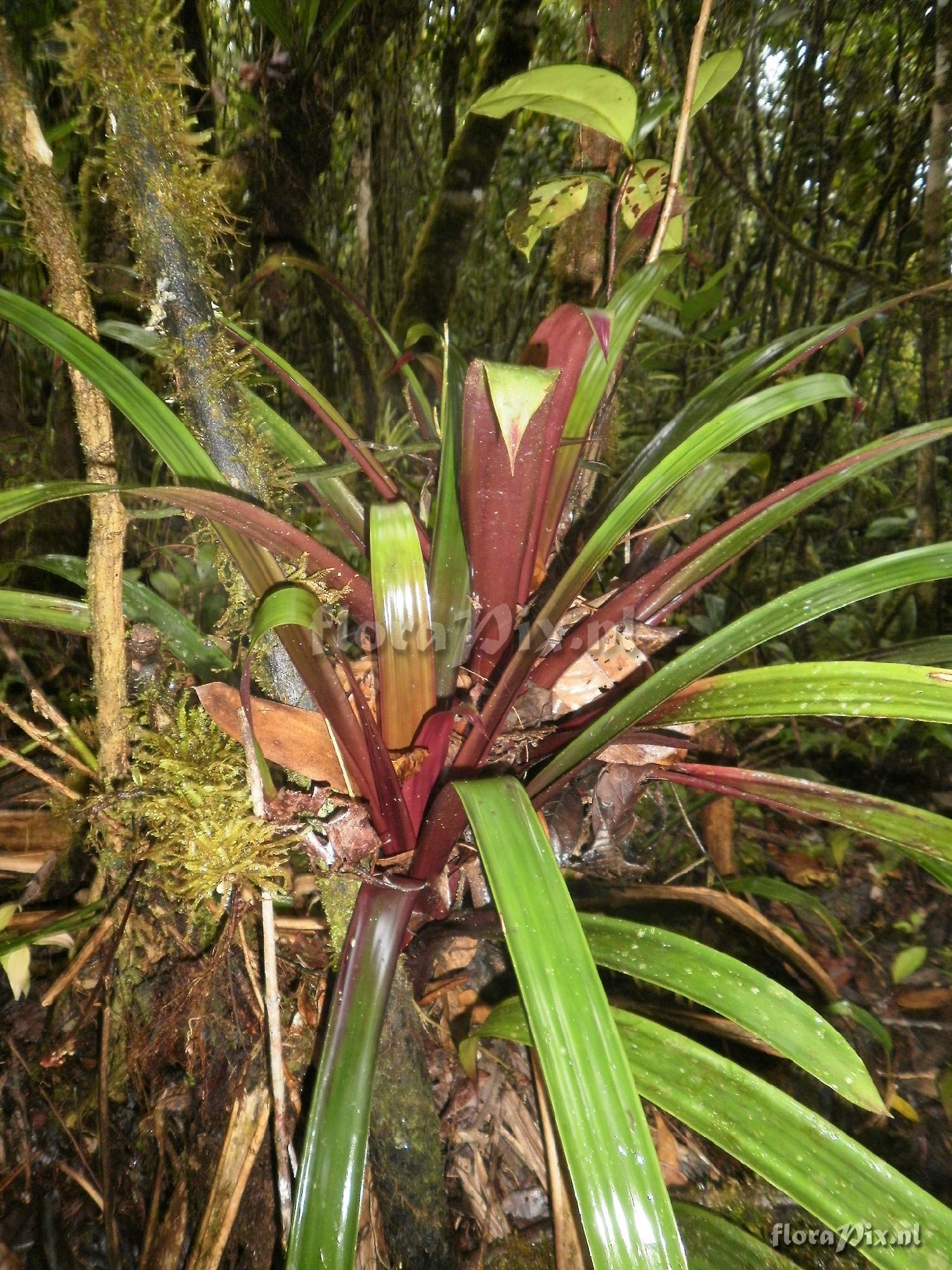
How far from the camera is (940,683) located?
62 cm

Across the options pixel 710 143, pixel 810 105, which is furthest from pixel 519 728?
pixel 810 105

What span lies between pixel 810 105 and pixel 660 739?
2.60 meters

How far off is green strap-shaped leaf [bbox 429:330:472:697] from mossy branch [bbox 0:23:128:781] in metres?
0.37

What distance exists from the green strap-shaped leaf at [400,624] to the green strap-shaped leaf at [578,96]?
1.87 feet

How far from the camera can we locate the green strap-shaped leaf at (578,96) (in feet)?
2.78

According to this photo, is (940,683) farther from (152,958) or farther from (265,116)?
(265,116)

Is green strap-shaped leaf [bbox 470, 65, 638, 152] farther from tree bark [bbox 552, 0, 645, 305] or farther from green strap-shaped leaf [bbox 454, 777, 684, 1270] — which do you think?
green strap-shaped leaf [bbox 454, 777, 684, 1270]

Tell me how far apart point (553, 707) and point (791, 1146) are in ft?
1.66

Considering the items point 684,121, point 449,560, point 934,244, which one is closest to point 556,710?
point 449,560

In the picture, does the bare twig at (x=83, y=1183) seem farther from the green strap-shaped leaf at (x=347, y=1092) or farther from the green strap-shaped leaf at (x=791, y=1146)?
the green strap-shaped leaf at (x=791, y=1146)

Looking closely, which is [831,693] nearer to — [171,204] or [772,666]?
[772,666]

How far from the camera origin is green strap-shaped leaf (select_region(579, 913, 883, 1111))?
1.88 ft

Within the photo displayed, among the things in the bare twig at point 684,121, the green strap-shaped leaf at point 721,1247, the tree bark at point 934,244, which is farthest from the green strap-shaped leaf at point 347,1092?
the tree bark at point 934,244

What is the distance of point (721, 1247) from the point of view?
0.71 metres
